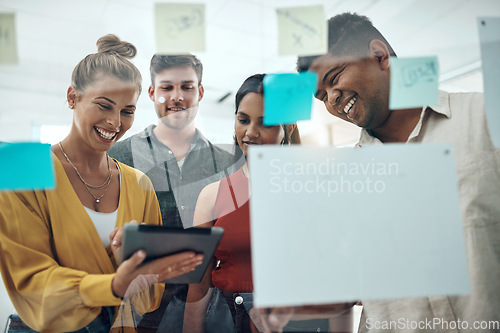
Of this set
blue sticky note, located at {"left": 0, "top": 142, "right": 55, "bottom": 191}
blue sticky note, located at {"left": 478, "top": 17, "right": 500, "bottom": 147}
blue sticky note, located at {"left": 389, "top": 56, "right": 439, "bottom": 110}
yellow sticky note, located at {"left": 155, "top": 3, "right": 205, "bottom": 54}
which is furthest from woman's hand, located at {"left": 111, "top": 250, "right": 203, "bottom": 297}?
blue sticky note, located at {"left": 478, "top": 17, "right": 500, "bottom": 147}

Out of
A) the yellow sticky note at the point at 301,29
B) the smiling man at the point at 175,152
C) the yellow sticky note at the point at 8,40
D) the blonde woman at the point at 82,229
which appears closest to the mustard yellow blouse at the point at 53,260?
the blonde woman at the point at 82,229

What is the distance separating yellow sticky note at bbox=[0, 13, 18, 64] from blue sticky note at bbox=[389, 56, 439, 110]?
0.86m

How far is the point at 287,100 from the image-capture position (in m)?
0.78

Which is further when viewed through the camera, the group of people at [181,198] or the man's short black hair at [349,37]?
the man's short black hair at [349,37]

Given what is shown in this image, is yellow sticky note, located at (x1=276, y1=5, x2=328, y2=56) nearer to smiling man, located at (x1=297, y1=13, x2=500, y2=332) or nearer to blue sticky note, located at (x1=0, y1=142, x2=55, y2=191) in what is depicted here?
smiling man, located at (x1=297, y1=13, x2=500, y2=332)

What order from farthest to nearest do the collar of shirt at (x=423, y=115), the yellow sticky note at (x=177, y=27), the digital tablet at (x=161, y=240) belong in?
the collar of shirt at (x=423, y=115) → the yellow sticky note at (x=177, y=27) → the digital tablet at (x=161, y=240)

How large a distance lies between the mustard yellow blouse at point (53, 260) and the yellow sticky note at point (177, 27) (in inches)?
13.8

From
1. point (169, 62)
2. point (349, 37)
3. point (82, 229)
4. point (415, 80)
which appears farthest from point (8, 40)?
point (415, 80)

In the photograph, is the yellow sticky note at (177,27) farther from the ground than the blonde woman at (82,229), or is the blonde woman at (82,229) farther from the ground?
the yellow sticky note at (177,27)

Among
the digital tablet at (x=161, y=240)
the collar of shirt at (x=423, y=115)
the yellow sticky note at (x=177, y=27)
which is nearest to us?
the digital tablet at (x=161, y=240)

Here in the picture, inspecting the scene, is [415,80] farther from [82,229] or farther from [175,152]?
[82,229]

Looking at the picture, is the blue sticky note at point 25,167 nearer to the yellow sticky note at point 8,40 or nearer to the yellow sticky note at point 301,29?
the yellow sticky note at point 8,40

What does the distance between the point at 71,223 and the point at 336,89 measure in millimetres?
688

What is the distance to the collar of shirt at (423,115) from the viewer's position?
87 centimetres
